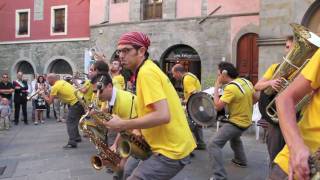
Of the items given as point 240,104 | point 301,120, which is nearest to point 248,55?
point 240,104

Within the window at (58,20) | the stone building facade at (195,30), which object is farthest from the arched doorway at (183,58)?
the window at (58,20)

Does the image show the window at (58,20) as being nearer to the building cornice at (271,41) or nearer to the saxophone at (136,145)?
the building cornice at (271,41)

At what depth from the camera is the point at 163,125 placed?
3.27 metres

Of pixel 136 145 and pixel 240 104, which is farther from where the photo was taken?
pixel 240 104

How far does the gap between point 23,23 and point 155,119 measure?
83.4 feet

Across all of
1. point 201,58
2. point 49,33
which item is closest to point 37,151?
point 201,58

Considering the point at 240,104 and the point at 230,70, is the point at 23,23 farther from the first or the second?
the point at 240,104

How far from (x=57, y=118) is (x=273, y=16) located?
27.9ft

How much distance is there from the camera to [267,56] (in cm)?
1152

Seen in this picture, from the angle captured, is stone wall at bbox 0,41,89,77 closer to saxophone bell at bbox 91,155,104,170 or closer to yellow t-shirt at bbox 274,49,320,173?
saxophone bell at bbox 91,155,104,170

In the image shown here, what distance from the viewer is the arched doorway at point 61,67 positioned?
2480 cm

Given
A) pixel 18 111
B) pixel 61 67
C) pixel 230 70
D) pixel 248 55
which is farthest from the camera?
pixel 61 67

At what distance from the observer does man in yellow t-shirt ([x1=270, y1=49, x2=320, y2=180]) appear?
6.61 ft

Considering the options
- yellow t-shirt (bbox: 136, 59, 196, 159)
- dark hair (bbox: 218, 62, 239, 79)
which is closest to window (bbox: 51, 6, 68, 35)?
dark hair (bbox: 218, 62, 239, 79)
